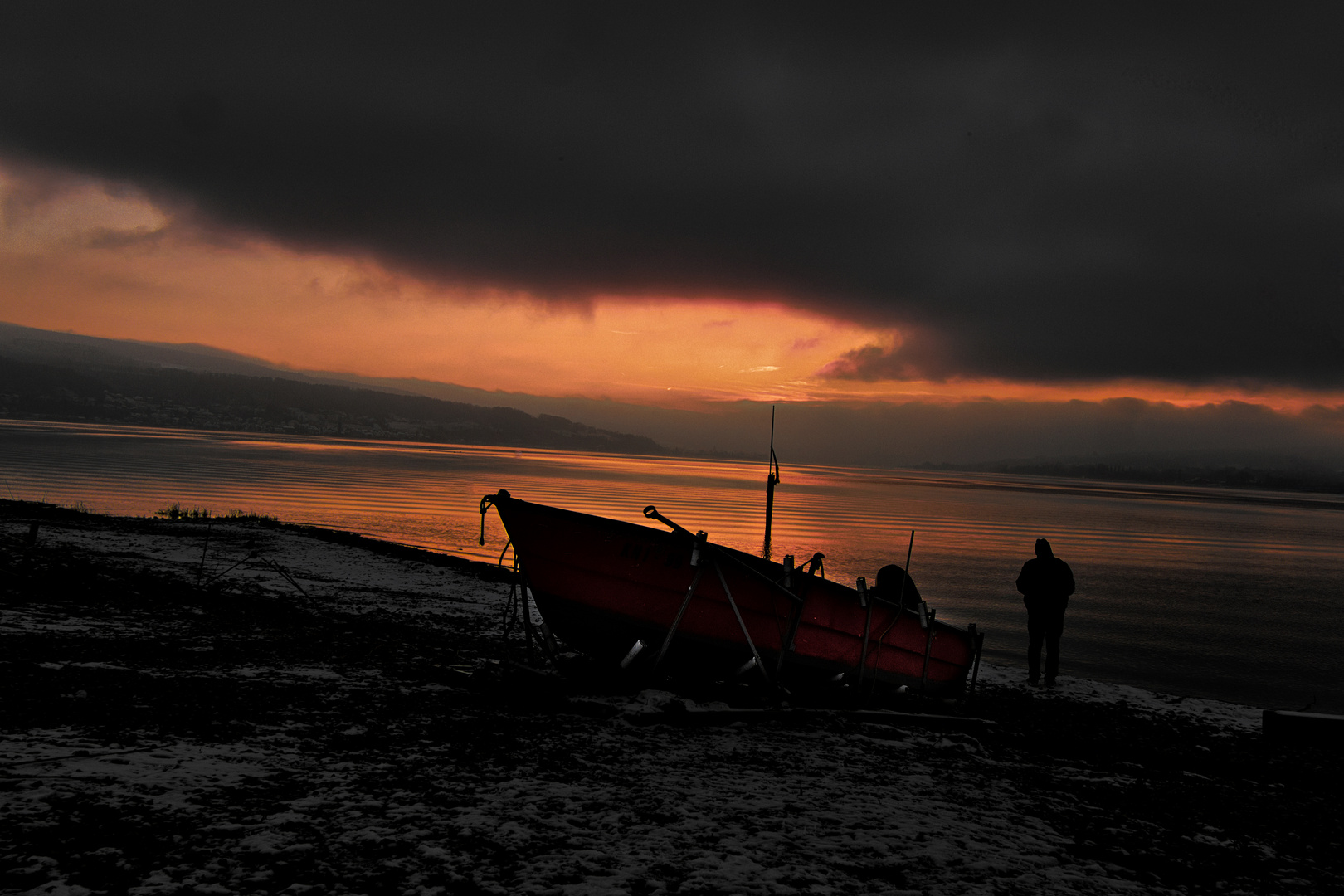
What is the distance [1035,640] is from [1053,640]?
310 millimetres

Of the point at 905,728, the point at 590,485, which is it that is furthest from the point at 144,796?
the point at 590,485

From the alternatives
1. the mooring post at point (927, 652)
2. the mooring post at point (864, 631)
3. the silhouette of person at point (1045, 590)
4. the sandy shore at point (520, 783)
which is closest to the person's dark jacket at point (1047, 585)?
the silhouette of person at point (1045, 590)

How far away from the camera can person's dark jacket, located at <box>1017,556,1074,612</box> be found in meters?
13.9

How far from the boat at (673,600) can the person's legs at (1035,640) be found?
4.89 m

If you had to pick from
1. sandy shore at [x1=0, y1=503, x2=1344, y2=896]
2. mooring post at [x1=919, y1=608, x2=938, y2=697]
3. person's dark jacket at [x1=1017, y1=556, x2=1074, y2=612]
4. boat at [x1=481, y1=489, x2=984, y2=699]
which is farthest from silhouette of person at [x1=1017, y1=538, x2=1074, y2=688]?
boat at [x1=481, y1=489, x2=984, y2=699]

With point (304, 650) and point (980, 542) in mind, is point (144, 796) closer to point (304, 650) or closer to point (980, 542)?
point (304, 650)

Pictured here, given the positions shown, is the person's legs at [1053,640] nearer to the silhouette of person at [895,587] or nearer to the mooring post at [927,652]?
the mooring post at [927,652]

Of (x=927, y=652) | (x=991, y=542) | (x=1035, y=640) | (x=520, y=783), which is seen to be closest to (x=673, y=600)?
(x=520, y=783)

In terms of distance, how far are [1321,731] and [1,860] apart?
15750mm

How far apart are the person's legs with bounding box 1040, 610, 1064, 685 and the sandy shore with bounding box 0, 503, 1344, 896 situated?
5.94ft

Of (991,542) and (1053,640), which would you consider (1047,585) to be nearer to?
(1053,640)

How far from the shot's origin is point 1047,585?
1388cm

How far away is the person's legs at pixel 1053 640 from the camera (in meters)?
14.3

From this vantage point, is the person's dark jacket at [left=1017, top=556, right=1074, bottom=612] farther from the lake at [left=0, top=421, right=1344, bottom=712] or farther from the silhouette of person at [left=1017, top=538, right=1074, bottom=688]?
the lake at [left=0, top=421, right=1344, bottom=712]
